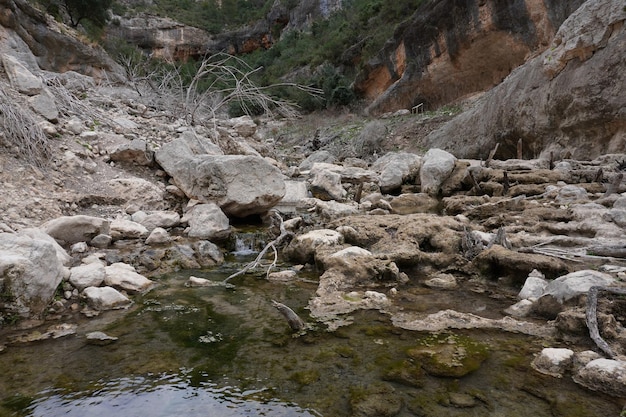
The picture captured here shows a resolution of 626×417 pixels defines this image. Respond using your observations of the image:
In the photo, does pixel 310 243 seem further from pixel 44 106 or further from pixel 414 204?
pixel 44 106

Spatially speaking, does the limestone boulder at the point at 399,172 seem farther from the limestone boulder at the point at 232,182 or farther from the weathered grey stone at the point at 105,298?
the weathered grey stone at the point at 105,298

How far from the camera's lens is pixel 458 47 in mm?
18828

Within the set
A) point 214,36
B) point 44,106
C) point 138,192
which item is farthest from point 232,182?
point 214,36

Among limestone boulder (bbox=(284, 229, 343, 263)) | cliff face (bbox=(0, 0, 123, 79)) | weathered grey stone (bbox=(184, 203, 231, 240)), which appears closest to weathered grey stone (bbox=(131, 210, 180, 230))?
weathered grey stone (bbox=(184, 203, 231, 240))

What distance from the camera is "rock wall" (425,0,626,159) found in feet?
29.9

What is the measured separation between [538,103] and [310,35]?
1226 inches

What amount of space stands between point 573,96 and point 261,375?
418 inches

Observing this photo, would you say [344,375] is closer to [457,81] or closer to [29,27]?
[29,27]

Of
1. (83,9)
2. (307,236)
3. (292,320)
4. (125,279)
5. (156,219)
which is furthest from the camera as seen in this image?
(83,9)

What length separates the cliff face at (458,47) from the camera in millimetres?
16188

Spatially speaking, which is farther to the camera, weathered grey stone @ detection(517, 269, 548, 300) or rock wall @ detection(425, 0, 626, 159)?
rock wall @ detection(425, 0, 626, 159)

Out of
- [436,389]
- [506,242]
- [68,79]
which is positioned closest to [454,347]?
[436,389]

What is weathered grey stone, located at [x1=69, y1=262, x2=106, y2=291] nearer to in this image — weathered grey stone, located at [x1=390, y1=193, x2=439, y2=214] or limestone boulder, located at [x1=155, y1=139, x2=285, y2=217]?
limestone boulder, located at [x1=155, y1=139, x2=285, y2=217]

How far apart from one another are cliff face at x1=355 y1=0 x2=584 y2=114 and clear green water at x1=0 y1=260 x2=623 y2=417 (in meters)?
15.7
